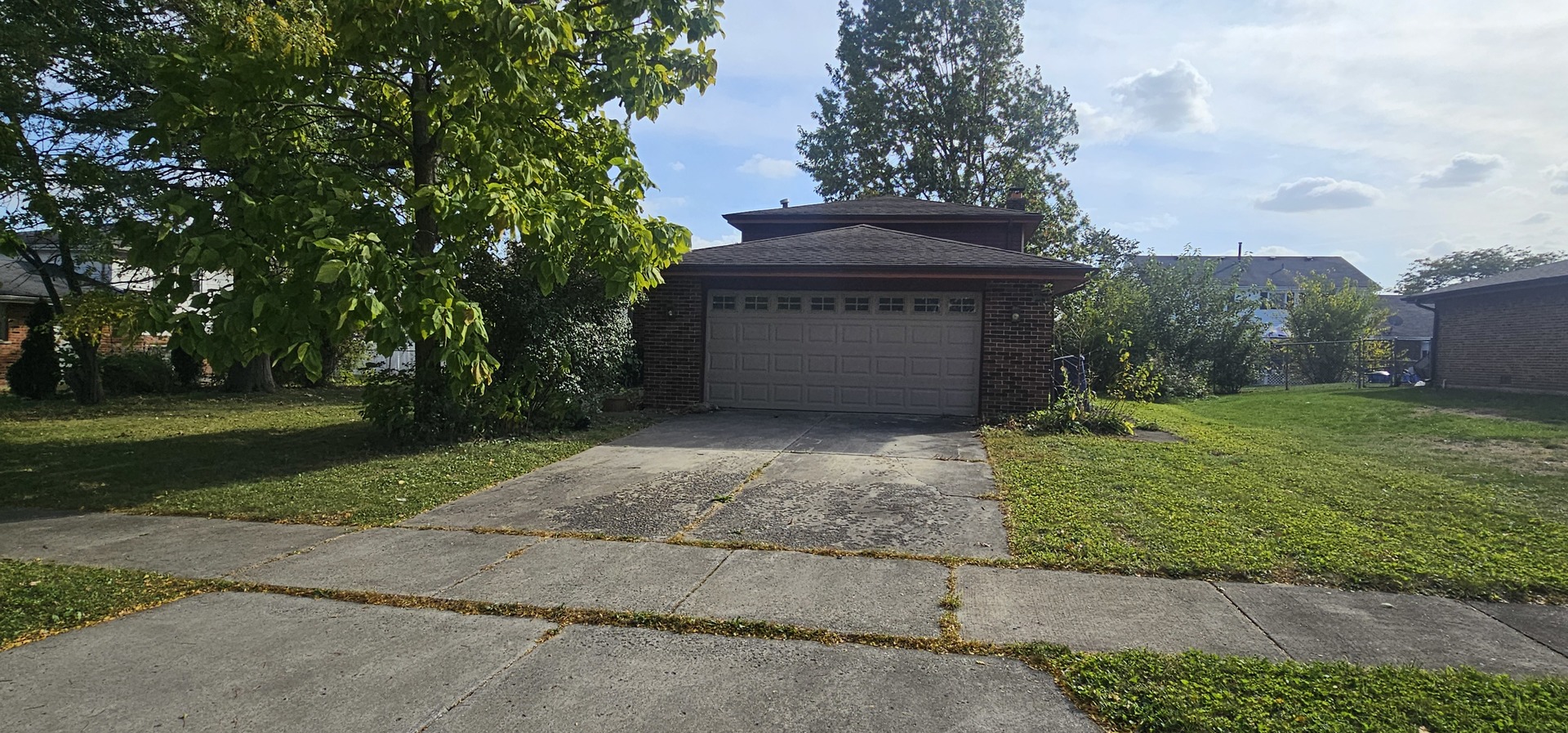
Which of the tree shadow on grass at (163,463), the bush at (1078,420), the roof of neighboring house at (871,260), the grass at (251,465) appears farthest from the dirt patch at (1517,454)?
the tree shadow on grass at (163,463)

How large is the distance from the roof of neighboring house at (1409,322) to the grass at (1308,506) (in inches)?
1574

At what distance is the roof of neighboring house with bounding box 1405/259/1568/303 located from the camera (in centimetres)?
1864

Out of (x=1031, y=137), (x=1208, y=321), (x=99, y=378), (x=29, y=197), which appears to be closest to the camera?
(x=29, y=197)

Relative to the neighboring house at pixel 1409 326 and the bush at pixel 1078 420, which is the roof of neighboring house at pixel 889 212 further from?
the neighboring house at pixel 1409 326

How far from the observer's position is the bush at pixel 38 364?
16297 millimetres

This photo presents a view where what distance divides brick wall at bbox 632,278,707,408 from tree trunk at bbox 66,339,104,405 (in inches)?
442

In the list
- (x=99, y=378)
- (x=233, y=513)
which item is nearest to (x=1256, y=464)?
(x=233, y=513)

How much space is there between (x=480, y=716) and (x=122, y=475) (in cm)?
723

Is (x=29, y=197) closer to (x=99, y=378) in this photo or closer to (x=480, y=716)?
(x=99, y=378)

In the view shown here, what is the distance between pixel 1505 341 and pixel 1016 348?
16.6 m

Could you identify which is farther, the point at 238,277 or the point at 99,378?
the point at 99,378

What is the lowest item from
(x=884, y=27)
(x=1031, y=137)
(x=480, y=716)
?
(x=480, y=716)

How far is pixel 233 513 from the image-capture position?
6.47 metres

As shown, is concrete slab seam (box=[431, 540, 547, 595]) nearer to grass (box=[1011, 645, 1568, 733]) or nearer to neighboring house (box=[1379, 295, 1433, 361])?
grass (box=[1011, 645, 1568, 733])
